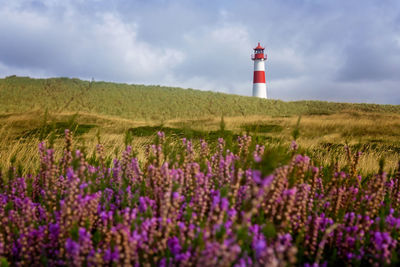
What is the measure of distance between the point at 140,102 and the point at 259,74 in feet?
63.5

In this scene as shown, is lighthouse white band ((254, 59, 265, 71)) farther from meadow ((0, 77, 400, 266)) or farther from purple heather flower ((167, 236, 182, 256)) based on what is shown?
purple heather flower ((167, 236, 182, 256))

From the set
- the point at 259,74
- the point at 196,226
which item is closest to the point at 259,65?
the point at 259,74

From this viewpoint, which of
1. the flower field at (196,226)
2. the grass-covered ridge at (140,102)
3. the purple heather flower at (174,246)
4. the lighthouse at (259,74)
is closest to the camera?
the flower field at (196,226)

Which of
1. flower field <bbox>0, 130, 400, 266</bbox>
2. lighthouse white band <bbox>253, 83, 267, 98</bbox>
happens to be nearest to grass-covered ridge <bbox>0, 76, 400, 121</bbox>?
lighthouse white band <bbox>253, 83, 267, 98</bbox>

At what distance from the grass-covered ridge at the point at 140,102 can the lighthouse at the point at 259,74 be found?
168 cm

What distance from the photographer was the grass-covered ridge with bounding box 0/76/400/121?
144ft

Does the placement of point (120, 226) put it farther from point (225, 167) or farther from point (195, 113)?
point (195, 113)

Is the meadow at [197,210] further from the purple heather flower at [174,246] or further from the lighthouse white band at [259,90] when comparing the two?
the lighthouse white band at [259,90]

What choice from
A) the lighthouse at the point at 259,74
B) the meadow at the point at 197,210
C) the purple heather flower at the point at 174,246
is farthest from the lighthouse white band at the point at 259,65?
the purple heather flower at the point at 174,246

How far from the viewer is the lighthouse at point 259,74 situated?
5075cm

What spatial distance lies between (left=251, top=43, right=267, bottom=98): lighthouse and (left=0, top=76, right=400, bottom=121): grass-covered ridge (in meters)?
1.68

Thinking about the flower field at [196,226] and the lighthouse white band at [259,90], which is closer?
the flower field at [196,226]

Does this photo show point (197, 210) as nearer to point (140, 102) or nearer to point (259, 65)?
point (140, 102)

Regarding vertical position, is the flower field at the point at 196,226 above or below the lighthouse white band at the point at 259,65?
below
